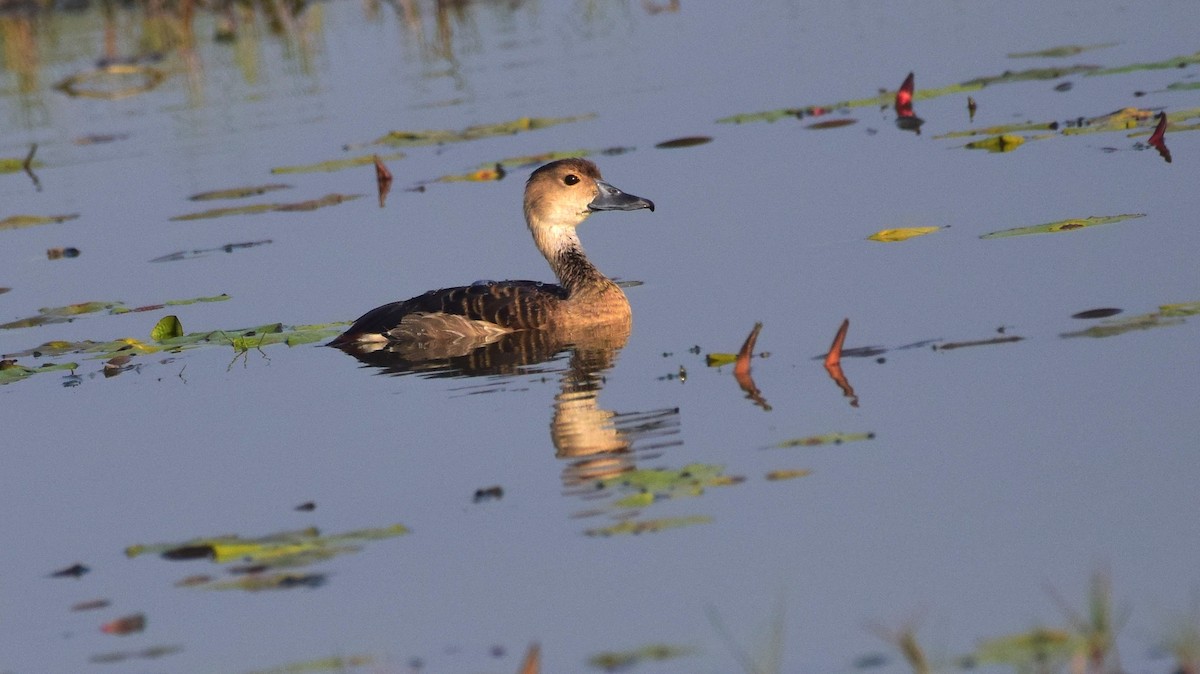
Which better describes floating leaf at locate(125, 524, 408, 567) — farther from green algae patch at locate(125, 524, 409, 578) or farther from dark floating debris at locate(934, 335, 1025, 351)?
dark floating debris at locate(934, 335, 1025, 351)

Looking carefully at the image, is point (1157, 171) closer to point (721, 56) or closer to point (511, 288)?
point (511, 288)

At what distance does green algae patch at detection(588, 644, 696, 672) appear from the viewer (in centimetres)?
542

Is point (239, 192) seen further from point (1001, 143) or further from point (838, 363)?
point (838, 363)

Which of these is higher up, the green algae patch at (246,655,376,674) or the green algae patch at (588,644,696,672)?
the green algae patch at (246,655,376,674)

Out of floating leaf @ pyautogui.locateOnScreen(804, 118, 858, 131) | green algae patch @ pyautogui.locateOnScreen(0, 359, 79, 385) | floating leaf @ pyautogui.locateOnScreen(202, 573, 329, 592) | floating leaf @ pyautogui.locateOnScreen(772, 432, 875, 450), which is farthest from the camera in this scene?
floating leaf @ pyautogui.locateOnScreen(804, 118, 858, 131)

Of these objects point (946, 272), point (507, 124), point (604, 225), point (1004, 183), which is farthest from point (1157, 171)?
point (507, 124)

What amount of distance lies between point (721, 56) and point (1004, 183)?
8848mm

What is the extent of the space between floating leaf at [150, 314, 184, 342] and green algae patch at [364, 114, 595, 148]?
640cm

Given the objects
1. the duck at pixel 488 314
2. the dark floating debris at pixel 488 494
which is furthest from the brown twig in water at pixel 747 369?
the duck at pixel 488 314

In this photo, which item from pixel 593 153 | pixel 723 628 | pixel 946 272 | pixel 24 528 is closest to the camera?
pixel 723 628

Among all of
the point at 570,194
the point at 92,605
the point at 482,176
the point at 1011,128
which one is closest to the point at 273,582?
the point at 92,605

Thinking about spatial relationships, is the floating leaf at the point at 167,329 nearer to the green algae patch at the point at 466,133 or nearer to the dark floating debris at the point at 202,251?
the dark floating debris at the point at 202,251

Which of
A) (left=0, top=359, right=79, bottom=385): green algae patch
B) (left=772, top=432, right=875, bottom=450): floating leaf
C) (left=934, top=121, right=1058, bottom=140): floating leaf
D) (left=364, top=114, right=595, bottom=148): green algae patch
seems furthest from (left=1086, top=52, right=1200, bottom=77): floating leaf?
(left=0, top=359, right=79, bottom=385): green algae patch

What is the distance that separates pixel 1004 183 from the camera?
12.8 meters
